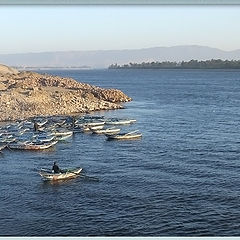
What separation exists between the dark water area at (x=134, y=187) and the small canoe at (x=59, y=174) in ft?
1.13

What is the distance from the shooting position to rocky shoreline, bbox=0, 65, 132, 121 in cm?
3747

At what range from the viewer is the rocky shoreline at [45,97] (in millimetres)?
37469

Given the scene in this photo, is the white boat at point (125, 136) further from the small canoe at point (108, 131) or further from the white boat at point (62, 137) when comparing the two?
the white boat at point (62, 137)

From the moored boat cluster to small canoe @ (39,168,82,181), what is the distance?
5754 millimetres

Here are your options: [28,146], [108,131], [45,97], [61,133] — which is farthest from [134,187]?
[45,97]

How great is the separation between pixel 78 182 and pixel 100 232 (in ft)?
17.5

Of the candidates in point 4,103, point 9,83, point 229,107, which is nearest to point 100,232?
point 4,103

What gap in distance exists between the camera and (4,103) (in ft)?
122

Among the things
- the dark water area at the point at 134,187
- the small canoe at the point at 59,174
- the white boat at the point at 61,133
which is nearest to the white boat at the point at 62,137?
the white boat at the point at 61,133

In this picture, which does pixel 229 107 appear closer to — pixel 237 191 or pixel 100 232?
pixel 237 191

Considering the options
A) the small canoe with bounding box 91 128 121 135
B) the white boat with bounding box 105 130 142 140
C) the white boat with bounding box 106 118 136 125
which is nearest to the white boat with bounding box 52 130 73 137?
the small canoe with bounding box 91 128 121 135

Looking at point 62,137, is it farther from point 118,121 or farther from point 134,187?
point 134,187

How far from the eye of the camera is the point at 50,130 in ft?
100

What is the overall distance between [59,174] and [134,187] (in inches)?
140
